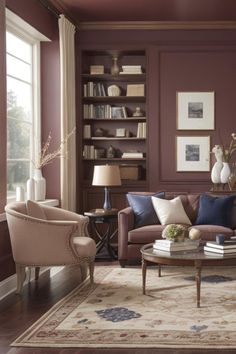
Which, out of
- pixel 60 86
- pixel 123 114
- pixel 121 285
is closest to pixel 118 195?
pixel 123 114

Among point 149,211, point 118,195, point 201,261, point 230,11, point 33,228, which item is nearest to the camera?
point 201,261

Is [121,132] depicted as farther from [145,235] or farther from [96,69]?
[145,235]

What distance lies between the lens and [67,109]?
7.60 metres

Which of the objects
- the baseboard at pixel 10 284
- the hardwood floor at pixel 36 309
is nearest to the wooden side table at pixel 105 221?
the hardwood floor at pixel 36 309

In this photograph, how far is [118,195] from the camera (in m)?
8.32

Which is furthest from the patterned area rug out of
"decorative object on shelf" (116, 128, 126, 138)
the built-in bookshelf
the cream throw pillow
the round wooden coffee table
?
"decorative object on shelf" (116, 128, 126, 138)

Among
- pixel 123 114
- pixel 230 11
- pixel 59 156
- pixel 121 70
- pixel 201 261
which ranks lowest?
pixel 201 261

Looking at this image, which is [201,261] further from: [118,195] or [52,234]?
[118,195]

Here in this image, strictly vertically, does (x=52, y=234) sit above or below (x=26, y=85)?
below

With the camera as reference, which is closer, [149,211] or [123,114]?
[149,211]

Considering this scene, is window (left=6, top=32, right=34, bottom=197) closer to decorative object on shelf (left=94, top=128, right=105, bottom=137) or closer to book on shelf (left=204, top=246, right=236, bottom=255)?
decorative object on shelf (left=94, top=128, right=105, bottom=137)

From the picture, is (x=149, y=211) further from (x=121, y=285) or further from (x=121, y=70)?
(x=121, y=70)

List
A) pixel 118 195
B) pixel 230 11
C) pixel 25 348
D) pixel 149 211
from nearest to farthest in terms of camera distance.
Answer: pixel 25 348
pixel 149 211
pixel 230 11
pixel 118 195

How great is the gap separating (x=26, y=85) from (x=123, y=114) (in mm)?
1746
